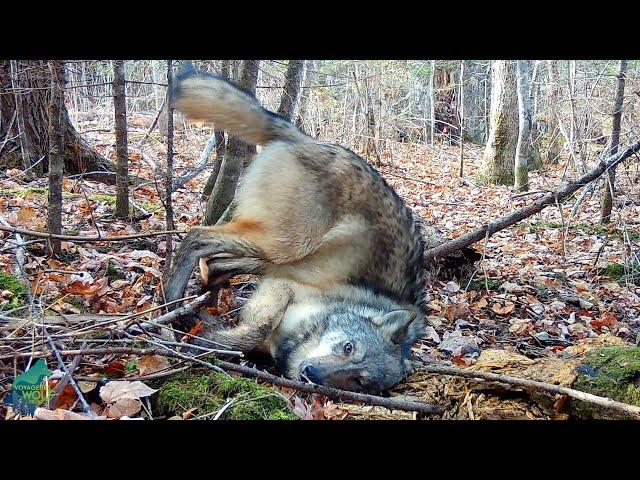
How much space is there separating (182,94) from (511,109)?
8.04m

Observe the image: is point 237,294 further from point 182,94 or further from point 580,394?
point 580,394

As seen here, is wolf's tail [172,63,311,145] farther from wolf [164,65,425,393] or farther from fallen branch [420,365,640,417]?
fallen branch [420,365,640,417]

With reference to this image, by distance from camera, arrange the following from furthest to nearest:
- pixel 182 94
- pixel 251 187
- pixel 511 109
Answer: pixel 511 109
pixel 251 187
pixel 182 94

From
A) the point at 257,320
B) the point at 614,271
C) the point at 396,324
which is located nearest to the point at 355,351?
the point at 396,324

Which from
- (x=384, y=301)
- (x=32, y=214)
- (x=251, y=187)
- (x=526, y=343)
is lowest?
(x=526, y=343)

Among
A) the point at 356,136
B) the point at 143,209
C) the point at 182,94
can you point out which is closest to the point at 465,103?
the point at 356,136

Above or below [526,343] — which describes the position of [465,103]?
above

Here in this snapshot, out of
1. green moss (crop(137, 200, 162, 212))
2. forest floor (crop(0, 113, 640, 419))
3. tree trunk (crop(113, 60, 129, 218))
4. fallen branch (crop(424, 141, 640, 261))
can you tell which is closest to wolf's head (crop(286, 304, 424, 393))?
forest floor (crop(0, 113, 640, 419))

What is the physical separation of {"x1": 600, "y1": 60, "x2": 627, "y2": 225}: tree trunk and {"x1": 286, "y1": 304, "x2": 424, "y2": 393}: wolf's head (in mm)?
2543

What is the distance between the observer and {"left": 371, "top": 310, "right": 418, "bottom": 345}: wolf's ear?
11.0 ft

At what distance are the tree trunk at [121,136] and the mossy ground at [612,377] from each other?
11.5 ft

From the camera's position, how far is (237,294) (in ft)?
14.5

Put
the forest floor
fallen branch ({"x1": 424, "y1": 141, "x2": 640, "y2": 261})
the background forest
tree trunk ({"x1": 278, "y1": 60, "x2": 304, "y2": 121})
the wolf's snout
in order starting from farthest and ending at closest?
tree trunk ({"x1": 278, "y1": 60, "x2": 304, "y2": 121}), fallen branch ({"x1": 424, "y1": 141, "x2": 640, "y2": 261}), the wolf's snout, the forest floor, the background forest
